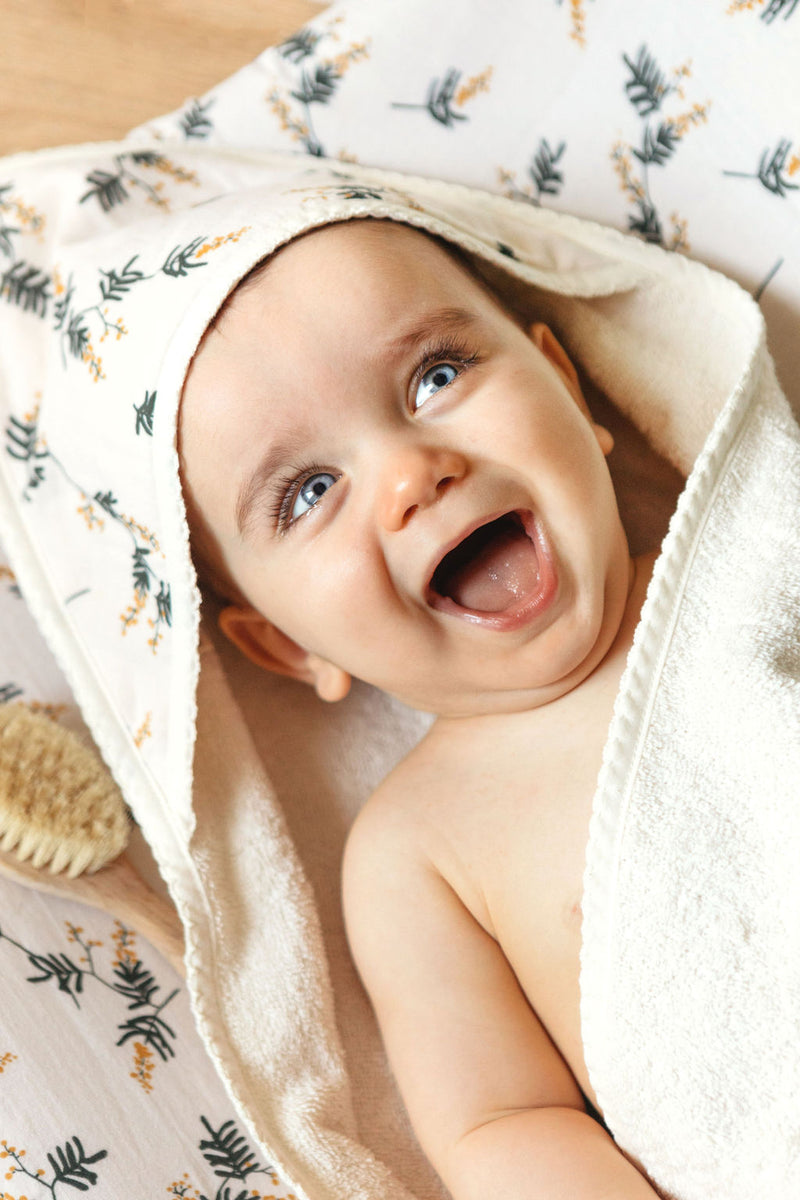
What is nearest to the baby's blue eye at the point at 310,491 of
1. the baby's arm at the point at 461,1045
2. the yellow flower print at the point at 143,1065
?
the baby's arm at the point at 461,1045

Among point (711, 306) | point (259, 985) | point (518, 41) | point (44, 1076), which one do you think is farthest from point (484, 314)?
point (44, 1076)

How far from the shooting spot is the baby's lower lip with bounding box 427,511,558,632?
101 cm

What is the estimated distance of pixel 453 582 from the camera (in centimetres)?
106

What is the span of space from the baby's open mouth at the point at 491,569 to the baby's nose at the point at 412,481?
0.26 feet

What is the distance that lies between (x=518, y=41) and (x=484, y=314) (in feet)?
1.50

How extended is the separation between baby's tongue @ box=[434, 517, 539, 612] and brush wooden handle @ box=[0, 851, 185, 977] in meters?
0.50

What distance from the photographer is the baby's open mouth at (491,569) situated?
41.3 inches

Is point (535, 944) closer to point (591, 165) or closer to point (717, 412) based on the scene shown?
point (717, 412)

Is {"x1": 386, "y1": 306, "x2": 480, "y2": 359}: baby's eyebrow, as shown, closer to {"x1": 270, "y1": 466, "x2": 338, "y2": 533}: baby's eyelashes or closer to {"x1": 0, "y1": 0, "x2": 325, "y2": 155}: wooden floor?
{"x1": 270, "y1": 466, "x2": 338, "y2": 533}: baby's eyelashes

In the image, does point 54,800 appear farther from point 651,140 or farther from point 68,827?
point 651,140

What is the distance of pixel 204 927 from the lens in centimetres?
116

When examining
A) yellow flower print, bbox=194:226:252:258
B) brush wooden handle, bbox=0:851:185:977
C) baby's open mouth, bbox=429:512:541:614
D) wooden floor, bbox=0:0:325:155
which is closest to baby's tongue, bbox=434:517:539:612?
baby's open mouth, bbox=429:512:541:614

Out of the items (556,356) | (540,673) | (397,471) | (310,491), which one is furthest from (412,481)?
(556,356)

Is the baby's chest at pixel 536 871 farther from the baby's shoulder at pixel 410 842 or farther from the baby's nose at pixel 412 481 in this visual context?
the baby's nose at pixel 412 481
